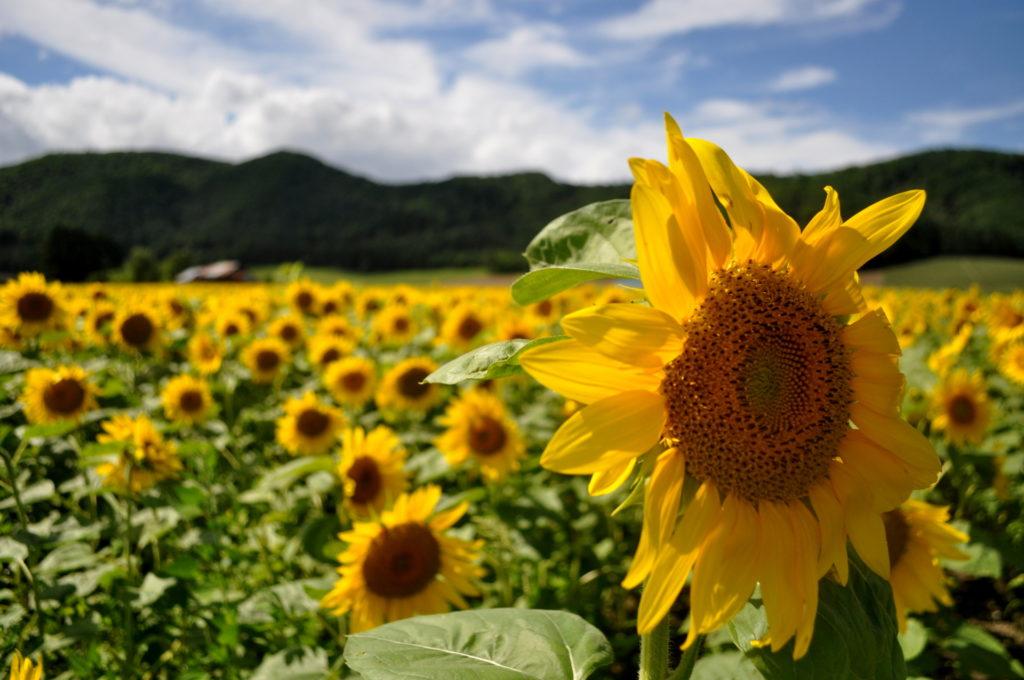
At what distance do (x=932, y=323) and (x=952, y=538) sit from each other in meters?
9.13

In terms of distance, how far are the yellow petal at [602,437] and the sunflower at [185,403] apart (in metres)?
3.88

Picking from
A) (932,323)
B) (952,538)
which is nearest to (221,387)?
(952,538)

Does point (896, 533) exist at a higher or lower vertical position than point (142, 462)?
lower

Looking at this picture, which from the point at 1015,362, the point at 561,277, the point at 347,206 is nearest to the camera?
the point at 561,277

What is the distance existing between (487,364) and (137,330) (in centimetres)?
504

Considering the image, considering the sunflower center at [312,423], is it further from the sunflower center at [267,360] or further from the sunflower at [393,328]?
the sunflower at [393,328]

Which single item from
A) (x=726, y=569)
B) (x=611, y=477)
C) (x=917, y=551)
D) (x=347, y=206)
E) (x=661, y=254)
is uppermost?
(x=347, y=206)

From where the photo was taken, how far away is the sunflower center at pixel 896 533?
2.05 meters

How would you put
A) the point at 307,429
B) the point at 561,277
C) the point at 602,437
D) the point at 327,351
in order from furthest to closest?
the point at 327,351 → the point at 307,429 → the point at 561,277 → the point at 602,437

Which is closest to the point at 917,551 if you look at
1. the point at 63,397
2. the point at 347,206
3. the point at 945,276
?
the point at 63,397

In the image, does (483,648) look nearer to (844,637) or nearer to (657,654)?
(657,654)

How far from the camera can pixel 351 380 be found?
4.86 m

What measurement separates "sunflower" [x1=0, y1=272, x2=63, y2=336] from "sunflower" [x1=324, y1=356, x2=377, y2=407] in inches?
81.1

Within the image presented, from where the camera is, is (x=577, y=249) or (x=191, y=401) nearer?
(x=577, y=249)
